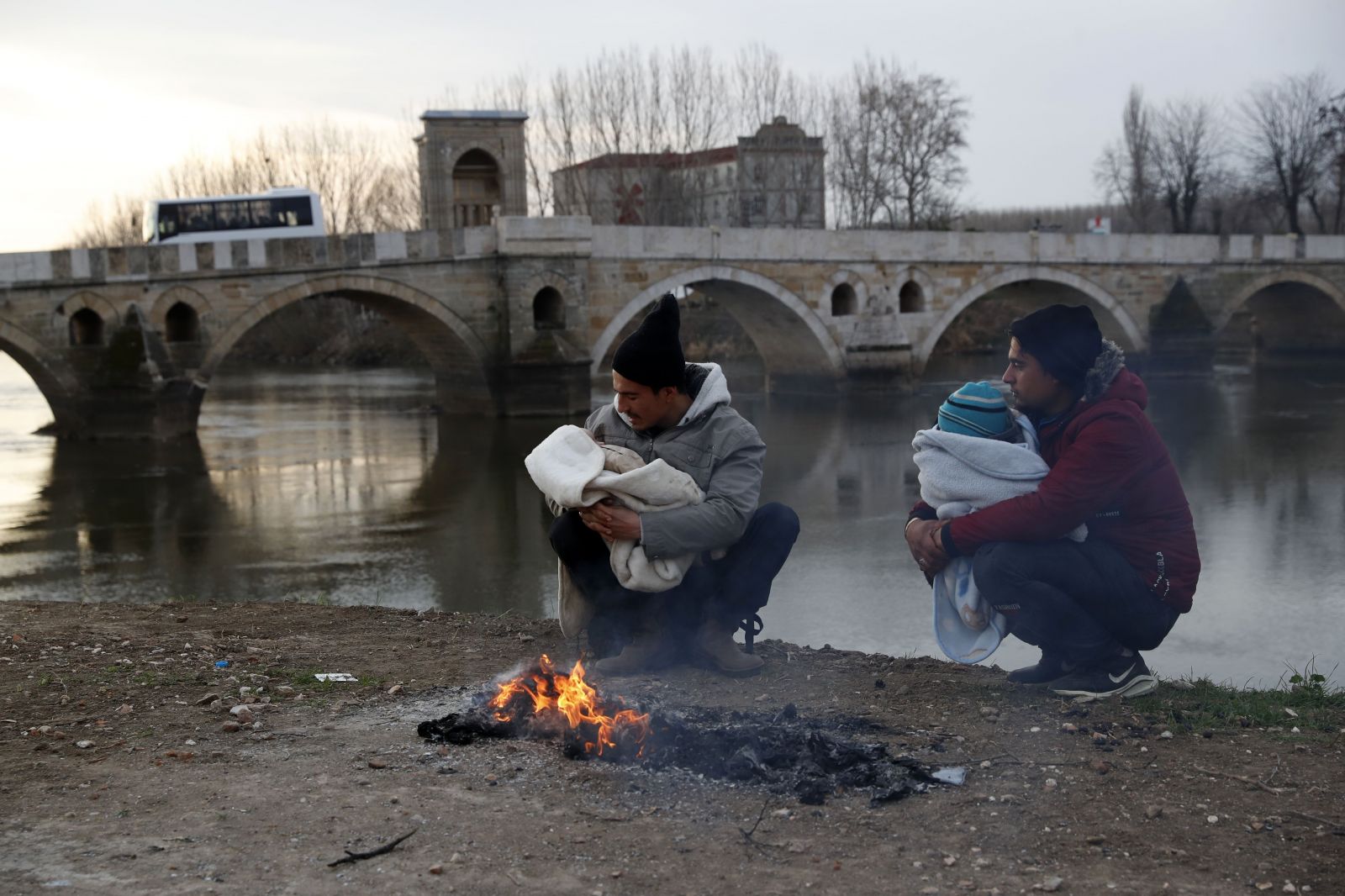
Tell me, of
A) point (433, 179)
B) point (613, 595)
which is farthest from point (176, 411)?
point (613, 595)

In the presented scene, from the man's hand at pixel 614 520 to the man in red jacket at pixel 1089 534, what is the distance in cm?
77

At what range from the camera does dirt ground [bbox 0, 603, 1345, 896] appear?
7.45 feet

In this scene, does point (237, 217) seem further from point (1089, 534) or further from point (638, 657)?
point (1089, 534)

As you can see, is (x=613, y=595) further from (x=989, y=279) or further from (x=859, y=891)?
(x=989, y=279)

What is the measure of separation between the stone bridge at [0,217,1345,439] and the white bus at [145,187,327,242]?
1.57 m

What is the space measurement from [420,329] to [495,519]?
9.25 m

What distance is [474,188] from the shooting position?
3128 cm

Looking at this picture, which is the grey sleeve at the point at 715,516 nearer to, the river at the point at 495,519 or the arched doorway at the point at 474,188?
the river at the point at 495,519

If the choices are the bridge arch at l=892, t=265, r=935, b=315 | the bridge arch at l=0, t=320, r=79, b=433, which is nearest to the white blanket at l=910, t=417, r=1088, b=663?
the bridge arch at l=0, t=320, r=79, b=433

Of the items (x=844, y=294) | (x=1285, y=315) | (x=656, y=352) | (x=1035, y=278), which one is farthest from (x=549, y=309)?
(x=1285, y=315)

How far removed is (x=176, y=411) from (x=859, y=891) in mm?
16981

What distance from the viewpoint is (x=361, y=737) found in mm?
3053

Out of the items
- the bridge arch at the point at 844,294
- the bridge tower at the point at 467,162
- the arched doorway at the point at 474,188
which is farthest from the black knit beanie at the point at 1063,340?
the arched doorway at the point at 474,188

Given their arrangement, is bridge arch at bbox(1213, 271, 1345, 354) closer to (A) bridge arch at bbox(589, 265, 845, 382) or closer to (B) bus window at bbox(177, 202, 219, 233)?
(A) bridge arch at bbox(589, 265, 845, 382)
